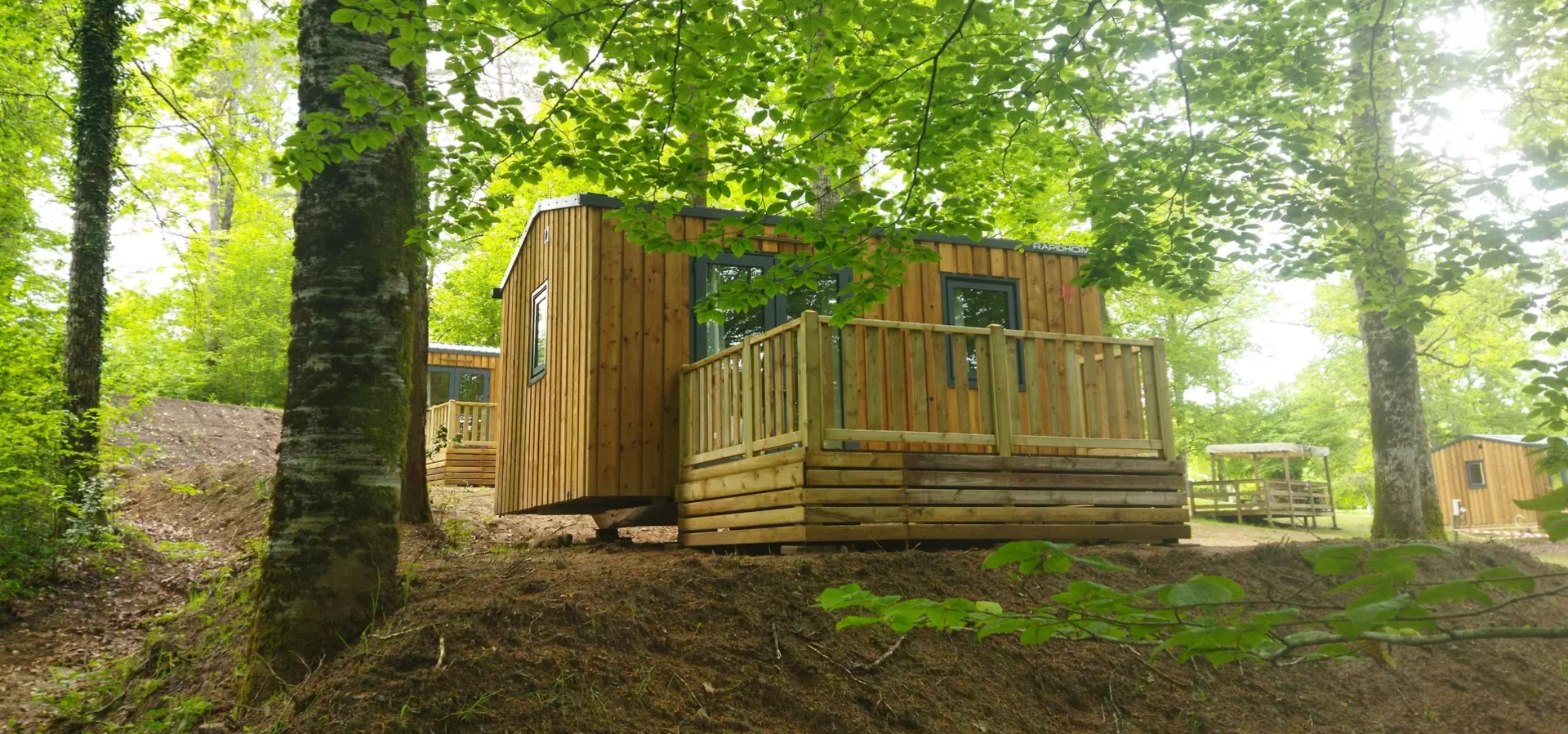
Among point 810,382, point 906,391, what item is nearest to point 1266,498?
point 906,391

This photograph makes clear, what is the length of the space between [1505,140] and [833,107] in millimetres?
12927

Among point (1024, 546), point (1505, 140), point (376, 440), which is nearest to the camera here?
point (1024, 546)

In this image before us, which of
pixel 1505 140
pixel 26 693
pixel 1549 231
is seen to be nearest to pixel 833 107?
pixel 1549 231

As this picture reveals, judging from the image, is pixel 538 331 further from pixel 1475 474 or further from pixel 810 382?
pixel 1475 474

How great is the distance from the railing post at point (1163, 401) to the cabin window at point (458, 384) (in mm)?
17080

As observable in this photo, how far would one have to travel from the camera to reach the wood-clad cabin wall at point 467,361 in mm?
22125

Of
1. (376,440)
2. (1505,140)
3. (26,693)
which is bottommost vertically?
(26,693)

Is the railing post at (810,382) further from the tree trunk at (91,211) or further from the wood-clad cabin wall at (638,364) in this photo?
the tree trunk at (91,211)

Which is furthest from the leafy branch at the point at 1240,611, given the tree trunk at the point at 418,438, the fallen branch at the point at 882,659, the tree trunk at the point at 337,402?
the tree trunk at the point at 418,438

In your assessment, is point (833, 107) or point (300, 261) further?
point (833, 107)

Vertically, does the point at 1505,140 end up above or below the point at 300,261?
above

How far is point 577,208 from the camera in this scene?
357 inches

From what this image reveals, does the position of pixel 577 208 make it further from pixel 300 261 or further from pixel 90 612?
pixel 90 612

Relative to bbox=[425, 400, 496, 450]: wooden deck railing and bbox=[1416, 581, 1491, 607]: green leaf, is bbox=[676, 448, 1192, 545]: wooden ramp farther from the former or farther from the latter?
bbox=[425, 400, 496, 450]: wooden deck railing
